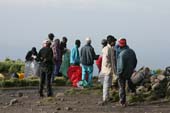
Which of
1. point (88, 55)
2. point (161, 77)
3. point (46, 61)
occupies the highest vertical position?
point (88, 55)

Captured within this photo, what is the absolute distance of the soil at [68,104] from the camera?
766 inches

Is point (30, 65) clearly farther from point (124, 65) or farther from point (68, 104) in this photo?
point (124, 65)

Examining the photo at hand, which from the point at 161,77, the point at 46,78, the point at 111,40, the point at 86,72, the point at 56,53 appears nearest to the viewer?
the point at 111,40

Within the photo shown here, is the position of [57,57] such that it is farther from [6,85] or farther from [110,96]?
[110,96]

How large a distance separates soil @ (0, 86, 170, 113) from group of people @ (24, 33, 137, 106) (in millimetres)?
511

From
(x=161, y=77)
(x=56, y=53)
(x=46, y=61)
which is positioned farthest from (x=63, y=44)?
(x=161, y=77)

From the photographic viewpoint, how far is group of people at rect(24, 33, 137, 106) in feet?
65.5

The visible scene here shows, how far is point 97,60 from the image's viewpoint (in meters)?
26.4

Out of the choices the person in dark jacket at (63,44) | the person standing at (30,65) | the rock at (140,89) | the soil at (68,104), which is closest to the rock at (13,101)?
the soil at (68,104)

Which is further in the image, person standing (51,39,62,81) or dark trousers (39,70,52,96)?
person standing (51,39,62,81)

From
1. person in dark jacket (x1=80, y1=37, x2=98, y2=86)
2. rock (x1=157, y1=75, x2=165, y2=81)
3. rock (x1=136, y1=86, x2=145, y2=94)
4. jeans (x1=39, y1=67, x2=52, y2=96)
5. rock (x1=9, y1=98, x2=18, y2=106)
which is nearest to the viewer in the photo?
rock (x1=9, y1=98, x2=18, y2=106)

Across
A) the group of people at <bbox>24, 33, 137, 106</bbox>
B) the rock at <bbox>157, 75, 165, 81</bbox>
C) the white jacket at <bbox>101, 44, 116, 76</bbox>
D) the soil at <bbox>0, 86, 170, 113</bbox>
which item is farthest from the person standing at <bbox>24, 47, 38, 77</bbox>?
the white jacket at <bbox>101, 44, 116, 76</bbox>

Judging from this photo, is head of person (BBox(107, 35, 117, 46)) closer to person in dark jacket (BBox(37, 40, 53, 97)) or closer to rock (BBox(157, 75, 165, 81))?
rock (BBox(157, 75, 165, 81))

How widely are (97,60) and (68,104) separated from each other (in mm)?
5486
